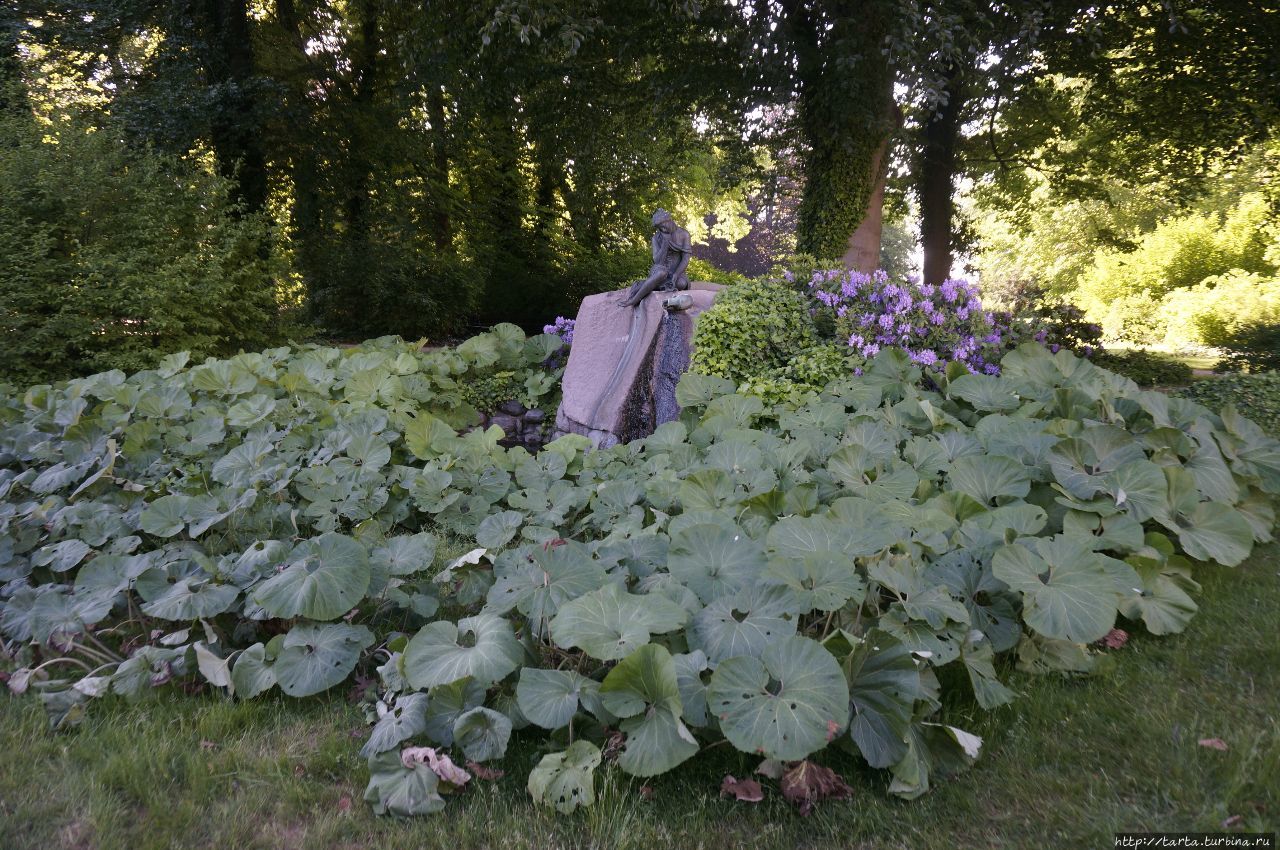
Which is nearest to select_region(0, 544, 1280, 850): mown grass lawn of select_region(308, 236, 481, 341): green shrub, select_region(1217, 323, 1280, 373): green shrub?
select_region(1217, 323, 1280, 373): green shrub

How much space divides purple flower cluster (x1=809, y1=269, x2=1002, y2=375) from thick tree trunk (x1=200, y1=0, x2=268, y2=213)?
9342 mm

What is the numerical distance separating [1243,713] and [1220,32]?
11143mm

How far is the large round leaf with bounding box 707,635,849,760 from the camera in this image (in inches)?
75.5

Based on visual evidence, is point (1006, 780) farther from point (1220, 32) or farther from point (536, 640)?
point (1220, 32)

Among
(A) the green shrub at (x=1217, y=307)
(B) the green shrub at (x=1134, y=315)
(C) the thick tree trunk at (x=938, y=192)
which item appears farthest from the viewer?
(B) the green shrub at (x=1134, y=315)

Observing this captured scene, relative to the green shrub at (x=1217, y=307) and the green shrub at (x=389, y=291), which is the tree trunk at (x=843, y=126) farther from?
the green shrub at (x=1217, y=307)

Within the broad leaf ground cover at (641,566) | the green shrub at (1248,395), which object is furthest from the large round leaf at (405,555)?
the green shrub at (1248,395)

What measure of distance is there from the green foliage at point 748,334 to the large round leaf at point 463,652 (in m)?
3.76

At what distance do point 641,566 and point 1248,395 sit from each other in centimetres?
612

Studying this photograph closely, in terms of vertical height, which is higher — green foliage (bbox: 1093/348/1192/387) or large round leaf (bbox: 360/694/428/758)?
large round leaf (bbox: 360/694/428/758)

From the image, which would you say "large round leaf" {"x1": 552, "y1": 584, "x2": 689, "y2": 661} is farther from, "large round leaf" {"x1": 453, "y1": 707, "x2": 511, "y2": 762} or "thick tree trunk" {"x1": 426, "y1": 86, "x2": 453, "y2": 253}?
"thick tree trunk" {"x1": 426, "y1": 86, "x2": 453, "y2": 253}

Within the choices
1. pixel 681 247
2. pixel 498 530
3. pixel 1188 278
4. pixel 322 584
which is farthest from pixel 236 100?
pixel 1188 278

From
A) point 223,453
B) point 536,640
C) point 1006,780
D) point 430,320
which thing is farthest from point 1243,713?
point 430,320

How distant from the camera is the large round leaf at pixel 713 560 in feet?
8.46
